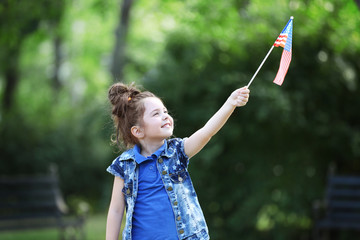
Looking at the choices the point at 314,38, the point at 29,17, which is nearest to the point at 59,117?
the point at 29,17

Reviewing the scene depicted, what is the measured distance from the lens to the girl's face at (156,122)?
8.25 ft

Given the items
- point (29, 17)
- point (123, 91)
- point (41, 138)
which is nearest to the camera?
point (123, 91)

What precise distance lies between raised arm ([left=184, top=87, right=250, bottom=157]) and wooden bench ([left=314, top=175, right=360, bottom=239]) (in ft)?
10.7

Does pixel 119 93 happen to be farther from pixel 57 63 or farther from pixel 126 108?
pixel 57 63

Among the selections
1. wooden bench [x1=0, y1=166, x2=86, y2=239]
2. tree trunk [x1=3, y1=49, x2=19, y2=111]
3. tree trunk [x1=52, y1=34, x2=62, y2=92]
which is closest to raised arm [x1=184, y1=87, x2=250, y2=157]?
wooden bench [x1=0, y1=166, x2=86, y2=239]

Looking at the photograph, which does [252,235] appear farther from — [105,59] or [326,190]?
A: [105,59]

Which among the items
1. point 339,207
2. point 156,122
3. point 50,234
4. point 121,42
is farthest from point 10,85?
point 156,122

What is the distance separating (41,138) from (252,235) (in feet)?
21.1

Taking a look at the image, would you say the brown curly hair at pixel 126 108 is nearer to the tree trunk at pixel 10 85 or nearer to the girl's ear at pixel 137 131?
the girl's ear at pixel 137 131

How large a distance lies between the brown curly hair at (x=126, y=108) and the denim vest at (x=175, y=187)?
0.14 m

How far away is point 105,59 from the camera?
22.3 m

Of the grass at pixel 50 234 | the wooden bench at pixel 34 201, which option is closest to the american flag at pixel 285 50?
the wooden bench at pixel 34 201

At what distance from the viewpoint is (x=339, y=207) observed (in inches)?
218

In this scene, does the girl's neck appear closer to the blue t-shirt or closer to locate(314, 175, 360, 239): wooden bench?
the blue t-shirt
